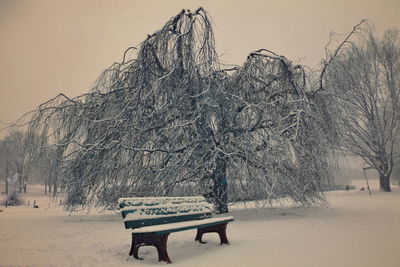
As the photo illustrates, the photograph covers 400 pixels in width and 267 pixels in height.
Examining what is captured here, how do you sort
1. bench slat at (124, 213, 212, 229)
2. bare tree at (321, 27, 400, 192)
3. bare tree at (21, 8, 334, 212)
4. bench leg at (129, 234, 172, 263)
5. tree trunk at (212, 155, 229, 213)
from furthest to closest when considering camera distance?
1. bare tree at (321, 27, 400, 192)
2. tree trunk at (212, 155, 229, 213)
3. bare tree at (21, 8, 334, 212)
4. bench slat at (124, 213, 212, 229)
5. bench leg at (129, 234, 172, 263)

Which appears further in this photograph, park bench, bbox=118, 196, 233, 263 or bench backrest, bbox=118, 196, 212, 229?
bench backrest, bbox=118, 196, 212, 229

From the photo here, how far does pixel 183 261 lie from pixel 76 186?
5308 mm

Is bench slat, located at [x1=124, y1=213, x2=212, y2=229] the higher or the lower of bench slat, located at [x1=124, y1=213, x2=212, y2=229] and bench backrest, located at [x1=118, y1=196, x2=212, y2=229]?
the lower

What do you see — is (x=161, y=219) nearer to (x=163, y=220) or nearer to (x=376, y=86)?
(x=163, y=220)

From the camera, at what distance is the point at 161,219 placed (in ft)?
15.5

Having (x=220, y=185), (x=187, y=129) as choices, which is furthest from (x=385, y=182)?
(x=187, y=129)

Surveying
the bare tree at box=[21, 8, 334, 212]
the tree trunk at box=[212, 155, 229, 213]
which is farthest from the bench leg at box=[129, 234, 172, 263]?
the tree trunk at box=[212, 155, 229, 213]

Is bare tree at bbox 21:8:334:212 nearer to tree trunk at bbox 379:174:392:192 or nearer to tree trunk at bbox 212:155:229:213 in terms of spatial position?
tree trunk at bbox 212:155:229:213

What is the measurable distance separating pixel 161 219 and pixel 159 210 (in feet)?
0.40

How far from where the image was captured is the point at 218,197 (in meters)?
8.94

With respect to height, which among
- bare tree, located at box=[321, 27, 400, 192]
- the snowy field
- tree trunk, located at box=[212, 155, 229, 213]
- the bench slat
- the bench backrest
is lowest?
the snowy field

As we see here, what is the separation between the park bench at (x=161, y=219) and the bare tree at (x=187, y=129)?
7.80 feet

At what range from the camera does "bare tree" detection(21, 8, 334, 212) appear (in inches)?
318

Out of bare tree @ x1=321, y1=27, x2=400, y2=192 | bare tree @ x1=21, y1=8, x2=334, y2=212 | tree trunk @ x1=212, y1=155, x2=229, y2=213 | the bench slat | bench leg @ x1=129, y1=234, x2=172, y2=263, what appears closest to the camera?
bench leg @ x1=129, y1=234, x2=172, y2=263
